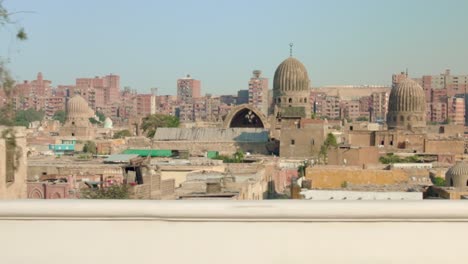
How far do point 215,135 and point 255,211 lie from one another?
3001 cm

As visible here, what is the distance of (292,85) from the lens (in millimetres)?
36406

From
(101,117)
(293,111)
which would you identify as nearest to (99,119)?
(101,117)

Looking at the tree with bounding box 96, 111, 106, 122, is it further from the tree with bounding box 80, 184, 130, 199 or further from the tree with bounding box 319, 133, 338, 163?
the tree with bounding box 80, 184, 130, 199

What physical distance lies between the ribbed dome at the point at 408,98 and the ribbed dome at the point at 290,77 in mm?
4315

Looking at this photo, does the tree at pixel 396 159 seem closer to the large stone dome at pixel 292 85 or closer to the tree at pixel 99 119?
the large stone dome at pixel 292 85

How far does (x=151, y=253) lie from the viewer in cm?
232

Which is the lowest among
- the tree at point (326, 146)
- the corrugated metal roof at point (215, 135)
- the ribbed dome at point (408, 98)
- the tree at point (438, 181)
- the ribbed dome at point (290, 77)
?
the tree at point (438, 181)

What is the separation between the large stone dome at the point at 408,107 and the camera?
33469 millimetres

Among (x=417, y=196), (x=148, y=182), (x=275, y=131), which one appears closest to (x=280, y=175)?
(x=417, y=196)

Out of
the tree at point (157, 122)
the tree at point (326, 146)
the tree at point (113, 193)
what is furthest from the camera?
the tree at point (157, 122)

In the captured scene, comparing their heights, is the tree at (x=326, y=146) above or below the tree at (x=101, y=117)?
below

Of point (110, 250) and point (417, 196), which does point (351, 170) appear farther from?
point (110, 250)

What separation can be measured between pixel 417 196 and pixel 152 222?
391 inches

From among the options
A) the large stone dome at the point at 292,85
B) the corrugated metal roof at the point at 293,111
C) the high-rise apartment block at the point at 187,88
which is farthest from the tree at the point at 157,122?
the high-rise apartment block at the point at 187,88
